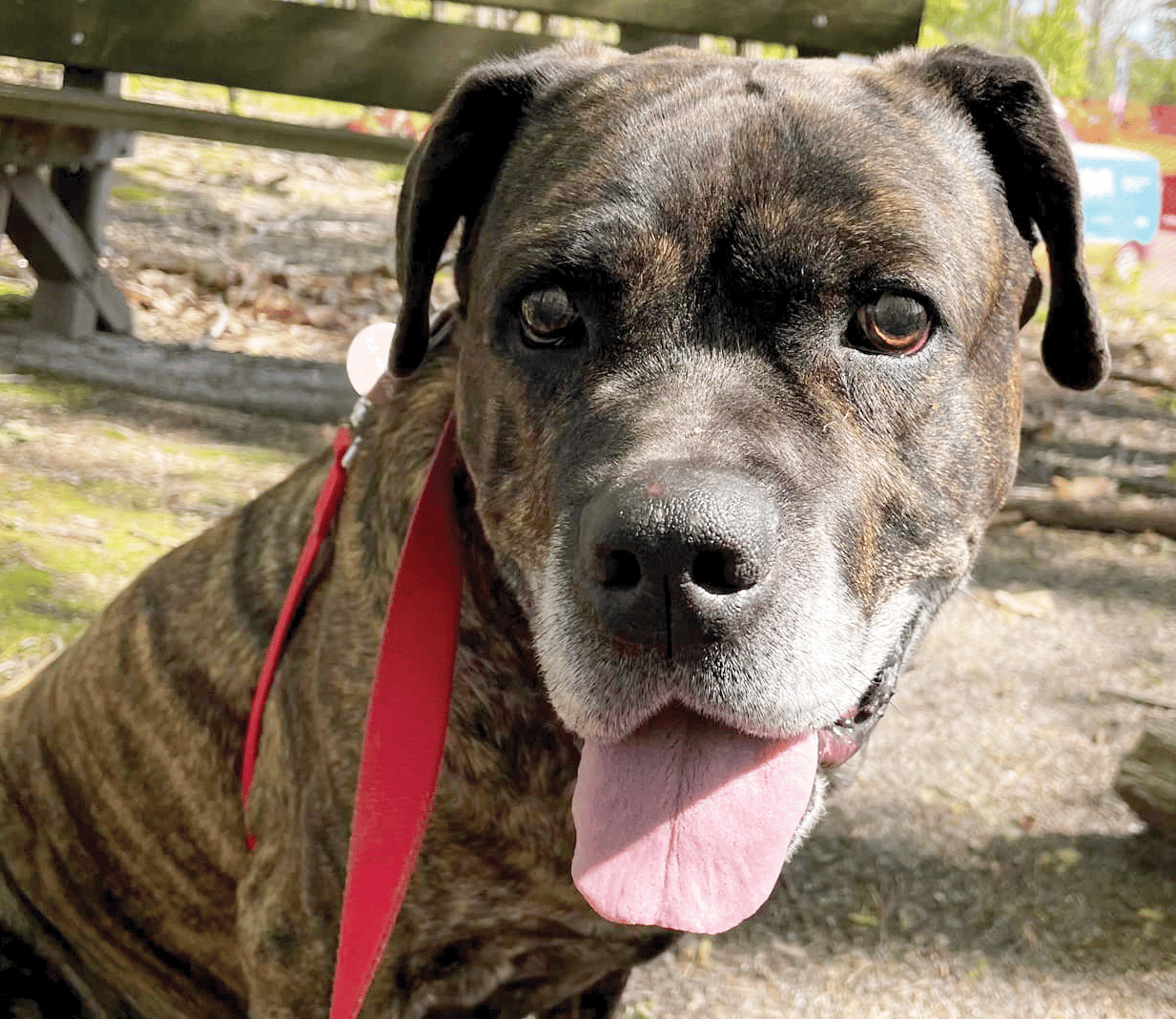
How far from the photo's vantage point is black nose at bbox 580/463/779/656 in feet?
5.64

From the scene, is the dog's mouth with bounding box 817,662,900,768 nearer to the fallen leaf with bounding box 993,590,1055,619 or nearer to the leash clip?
the leash clip

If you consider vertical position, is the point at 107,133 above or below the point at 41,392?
above

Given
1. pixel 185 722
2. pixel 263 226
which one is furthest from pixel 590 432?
pixel 263 226

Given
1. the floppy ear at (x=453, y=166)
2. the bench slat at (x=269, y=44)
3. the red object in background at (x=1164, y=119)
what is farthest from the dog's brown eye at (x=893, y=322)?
the red object in background at (x=1164, y=119)

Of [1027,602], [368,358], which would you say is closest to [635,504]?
[368,358]

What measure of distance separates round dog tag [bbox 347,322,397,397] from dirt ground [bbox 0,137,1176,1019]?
1.51 metres

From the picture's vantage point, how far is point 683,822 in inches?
75.0

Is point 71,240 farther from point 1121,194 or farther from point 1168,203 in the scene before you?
point 1168,203

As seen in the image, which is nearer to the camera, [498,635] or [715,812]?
[715,812]

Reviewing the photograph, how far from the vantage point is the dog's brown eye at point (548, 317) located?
208 cm

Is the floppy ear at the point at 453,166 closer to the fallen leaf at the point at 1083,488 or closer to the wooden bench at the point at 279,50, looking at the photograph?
the wooden bench at the point at 279,50

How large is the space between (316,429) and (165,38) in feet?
5.83

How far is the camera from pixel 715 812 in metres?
1.92

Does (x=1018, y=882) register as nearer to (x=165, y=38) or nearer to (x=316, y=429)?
(x=316, y=429)
